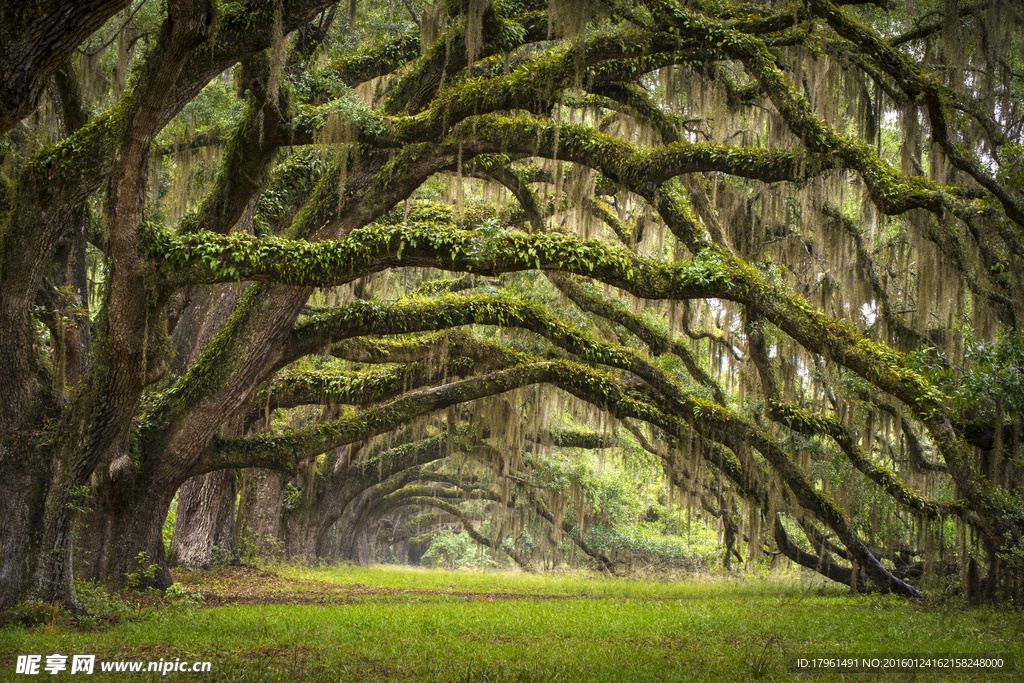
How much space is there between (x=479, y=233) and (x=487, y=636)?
158 inches

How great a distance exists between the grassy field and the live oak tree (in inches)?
43.8

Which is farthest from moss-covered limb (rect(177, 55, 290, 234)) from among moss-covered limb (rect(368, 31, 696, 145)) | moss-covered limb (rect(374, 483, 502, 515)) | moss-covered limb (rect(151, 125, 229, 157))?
moss-covered limb (rect(374, 483, 502, 515))

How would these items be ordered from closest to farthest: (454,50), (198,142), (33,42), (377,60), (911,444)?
(33,42) → (454,50) → (377,60) → (198,142) → (911,444)

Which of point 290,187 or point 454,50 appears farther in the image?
point 290,187

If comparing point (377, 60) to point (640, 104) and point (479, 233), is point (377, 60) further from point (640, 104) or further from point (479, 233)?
point (479, 233)

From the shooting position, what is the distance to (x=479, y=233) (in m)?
6.84

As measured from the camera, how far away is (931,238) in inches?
316

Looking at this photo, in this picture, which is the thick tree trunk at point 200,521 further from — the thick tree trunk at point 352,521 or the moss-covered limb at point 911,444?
the moss-covered limb at point 911,444

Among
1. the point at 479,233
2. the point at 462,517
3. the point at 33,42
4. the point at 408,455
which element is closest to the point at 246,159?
the point at 479,233

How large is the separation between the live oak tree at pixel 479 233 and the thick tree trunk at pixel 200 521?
273 centimetres

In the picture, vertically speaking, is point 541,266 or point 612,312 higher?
point 612,312

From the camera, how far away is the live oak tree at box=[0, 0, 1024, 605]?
6.77 metres

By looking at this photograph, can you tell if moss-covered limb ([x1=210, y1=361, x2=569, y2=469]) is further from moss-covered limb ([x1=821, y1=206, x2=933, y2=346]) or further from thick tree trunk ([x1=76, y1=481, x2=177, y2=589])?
moss-covered limb ([x1=821, y1=206, x2=933, y2=346])

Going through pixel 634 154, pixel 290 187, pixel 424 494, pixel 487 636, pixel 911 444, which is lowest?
pixel 487 636
